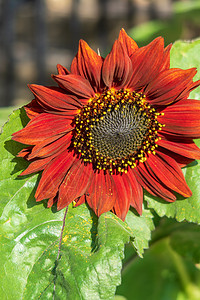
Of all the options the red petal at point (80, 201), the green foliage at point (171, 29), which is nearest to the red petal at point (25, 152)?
the red petal at point (80, 201)

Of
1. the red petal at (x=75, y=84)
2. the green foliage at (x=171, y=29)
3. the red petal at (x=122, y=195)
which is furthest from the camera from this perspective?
the green foliage at (x=171, y=29)

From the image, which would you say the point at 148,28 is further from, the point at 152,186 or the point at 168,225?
the point at 152,186

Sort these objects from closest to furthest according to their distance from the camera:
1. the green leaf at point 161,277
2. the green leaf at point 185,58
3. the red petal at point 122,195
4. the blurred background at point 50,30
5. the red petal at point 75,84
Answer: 1. the red petal at point 75,84
2. the red petal at point 122,195
3. the green leaf at point 185,58
4. the green leaf at point 161,277
5. the blurred background at point 50,30

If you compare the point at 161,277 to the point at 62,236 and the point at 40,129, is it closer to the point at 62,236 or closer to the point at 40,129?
the point at 62,236

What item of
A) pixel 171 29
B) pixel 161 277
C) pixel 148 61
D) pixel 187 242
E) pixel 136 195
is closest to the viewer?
pixel 148 61

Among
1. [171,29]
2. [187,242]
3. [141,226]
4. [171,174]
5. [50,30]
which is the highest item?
[50,30]

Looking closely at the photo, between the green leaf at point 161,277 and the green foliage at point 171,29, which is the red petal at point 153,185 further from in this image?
the green foliage at point 171,29

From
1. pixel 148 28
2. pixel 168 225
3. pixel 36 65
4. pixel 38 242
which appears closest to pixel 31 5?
pixel 36 65

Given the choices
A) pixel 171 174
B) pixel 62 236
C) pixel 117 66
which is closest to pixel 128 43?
pixel 117 66
